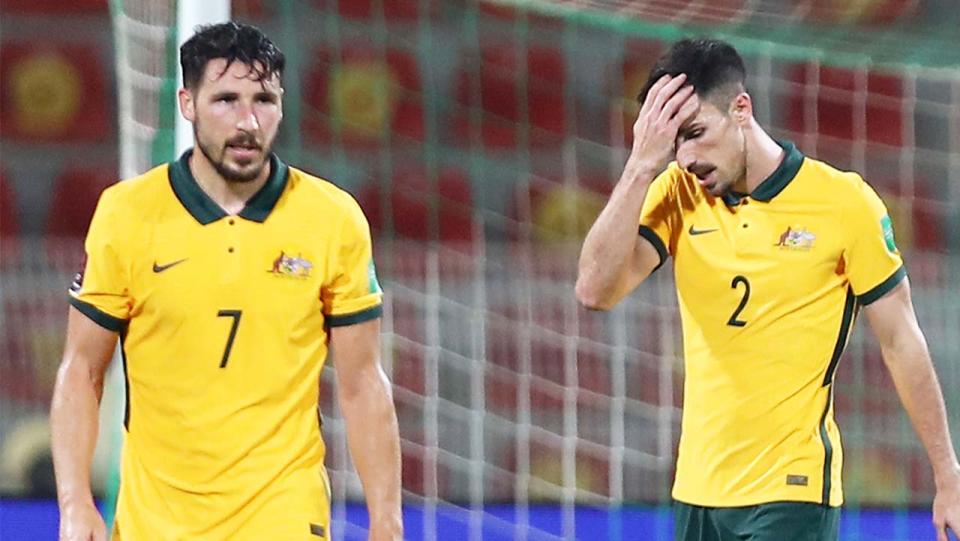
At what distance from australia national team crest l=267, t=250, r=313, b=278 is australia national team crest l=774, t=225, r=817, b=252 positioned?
1.08 meters

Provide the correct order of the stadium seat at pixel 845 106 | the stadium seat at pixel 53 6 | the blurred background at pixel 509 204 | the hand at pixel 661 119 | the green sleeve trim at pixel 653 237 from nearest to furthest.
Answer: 1. the hand at pixel 661 119
2. the green sleeve trim at pixel 653 237
3. the blurred background at pixel 509 204
4. the stadium seat at pixel 845 106
5. the stadium seat at pixel 53 6

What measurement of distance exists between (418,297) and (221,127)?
4629 mm

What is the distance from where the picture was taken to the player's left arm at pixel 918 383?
11.4 ft

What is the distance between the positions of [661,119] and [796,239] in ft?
1.30

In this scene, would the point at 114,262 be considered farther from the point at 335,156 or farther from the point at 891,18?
the point at 891,18

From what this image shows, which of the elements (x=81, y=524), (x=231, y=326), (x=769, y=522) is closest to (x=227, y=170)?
(x=231, y=326)

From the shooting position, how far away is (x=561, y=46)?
8773 millimetres

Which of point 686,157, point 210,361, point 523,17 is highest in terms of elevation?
point 523,17

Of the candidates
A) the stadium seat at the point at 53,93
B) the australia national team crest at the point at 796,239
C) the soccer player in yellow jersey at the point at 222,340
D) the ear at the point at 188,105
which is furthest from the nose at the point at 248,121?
→ the stadium seat at the point at 53,93

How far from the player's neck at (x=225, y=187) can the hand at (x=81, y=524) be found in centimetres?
56

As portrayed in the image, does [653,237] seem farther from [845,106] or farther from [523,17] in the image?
[845,106]

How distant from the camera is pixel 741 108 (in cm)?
349

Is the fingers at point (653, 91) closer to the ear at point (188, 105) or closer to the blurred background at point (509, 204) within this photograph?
the ear at point (188, 105)

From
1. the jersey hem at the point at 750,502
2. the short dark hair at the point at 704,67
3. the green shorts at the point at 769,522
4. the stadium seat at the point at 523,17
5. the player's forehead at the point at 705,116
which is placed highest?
the stadium seat at the point at 523,17
